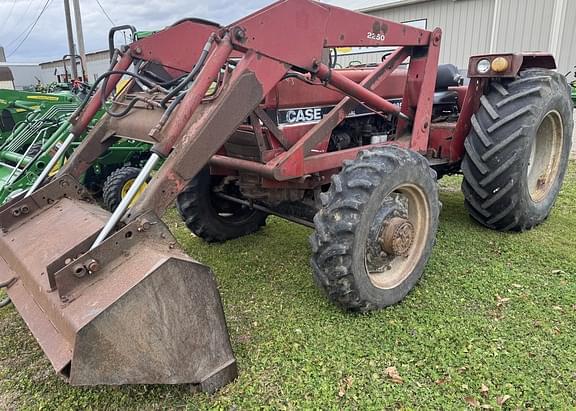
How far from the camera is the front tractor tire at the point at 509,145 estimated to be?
374 centimetres

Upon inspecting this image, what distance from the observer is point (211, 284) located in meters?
2.26

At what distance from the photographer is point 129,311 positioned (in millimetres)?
2047

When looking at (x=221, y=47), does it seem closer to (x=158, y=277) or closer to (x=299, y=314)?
(x=158, y=277)

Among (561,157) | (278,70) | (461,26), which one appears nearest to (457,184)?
(561,157)

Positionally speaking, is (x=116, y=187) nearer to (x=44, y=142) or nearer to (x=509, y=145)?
(x=44, y=142)

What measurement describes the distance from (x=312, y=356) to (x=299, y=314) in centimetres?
46

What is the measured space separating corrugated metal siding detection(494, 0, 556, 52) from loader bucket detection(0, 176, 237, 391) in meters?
11.4

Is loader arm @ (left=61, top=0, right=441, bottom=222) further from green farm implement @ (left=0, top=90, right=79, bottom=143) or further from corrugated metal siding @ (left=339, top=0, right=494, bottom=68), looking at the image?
corrugated metal siding @ (left=339, top=0, right=494, bottom=68)

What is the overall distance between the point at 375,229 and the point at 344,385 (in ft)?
3.27

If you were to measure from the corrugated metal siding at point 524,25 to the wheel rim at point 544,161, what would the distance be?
25.1 feet

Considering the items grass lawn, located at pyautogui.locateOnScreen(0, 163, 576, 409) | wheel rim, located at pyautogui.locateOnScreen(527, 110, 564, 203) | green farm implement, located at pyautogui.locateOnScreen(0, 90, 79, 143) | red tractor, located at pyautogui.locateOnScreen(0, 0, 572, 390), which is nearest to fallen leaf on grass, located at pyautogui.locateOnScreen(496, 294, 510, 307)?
grass lawn, located at pyautogui.locateOnScreen(0, 163, 576, 409)

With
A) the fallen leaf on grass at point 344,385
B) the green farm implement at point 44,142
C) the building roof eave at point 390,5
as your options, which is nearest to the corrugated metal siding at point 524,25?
the building roof eave at point 390,5

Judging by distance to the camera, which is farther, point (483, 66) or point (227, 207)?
point (227, 207)

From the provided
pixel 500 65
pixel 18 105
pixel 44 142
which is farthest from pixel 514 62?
pixel 18 105
